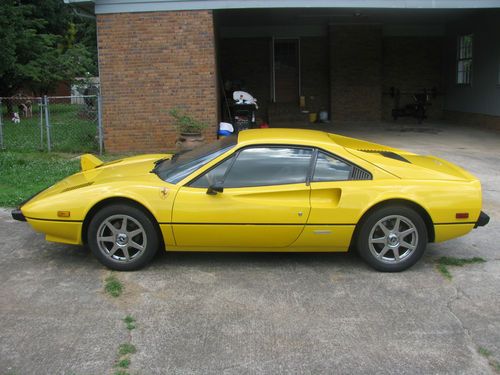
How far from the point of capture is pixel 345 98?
774 inches

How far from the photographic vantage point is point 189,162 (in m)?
5.38

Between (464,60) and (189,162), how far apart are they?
1610 centimetres

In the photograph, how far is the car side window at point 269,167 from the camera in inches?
200

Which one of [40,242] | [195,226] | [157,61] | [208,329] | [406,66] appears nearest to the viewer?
[208,329]

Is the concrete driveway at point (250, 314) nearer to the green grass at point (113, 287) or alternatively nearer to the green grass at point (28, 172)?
the green grass at point (113, 287)

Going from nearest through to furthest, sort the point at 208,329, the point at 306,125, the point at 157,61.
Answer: the point at 208,329 < the point at 157,61 < the point at 306,125

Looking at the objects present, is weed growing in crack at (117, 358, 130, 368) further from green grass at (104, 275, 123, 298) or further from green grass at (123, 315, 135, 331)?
green grass at (104, 275, 123, 298)

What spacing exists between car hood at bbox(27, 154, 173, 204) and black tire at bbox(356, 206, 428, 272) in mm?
2134

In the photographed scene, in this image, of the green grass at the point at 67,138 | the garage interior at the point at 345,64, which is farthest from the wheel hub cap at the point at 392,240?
the garage interior at the point at 345,64

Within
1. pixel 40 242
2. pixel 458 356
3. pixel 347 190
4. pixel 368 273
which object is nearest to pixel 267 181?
pixel 347 190

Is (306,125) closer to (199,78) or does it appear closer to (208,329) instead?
(199,78)

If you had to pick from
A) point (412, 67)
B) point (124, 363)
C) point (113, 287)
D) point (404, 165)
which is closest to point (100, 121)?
point (113, 287)

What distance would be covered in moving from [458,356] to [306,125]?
15531 mm

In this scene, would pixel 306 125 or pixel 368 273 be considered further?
pixel 306 125
